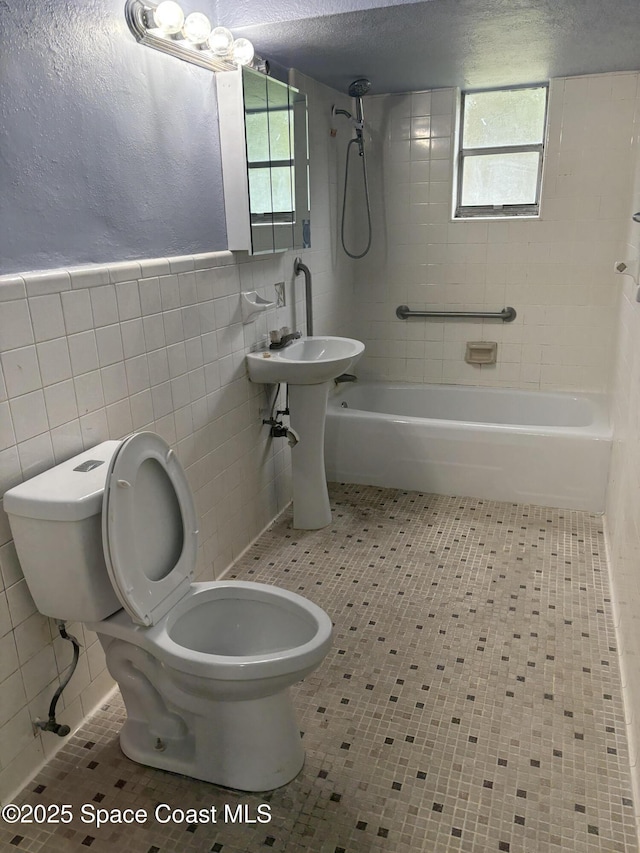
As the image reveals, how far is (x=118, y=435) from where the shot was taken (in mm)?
1857

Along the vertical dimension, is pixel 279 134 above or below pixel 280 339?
above

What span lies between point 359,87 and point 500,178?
103 cm

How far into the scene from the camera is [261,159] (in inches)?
95.5

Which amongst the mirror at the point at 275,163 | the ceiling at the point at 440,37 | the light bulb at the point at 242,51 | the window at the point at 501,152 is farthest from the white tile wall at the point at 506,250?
the light bulb at the point at 242,51

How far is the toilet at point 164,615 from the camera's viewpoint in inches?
56.7

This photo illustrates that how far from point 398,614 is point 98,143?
1.83 metres

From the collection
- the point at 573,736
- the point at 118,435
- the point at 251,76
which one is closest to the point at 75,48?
the point at 251,76

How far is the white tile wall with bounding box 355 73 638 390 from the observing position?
130 inches

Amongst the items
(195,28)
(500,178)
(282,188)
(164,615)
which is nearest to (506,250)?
(500,178)

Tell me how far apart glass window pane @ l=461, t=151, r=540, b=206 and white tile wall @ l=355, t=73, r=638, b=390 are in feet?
0.54

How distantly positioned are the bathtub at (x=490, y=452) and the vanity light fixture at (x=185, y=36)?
1758mm

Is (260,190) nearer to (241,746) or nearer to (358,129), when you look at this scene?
(358,129)

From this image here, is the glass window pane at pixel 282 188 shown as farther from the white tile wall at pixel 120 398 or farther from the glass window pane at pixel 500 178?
the glass window pane at pixel 500 178

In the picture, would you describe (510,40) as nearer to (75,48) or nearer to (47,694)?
(75,48)
